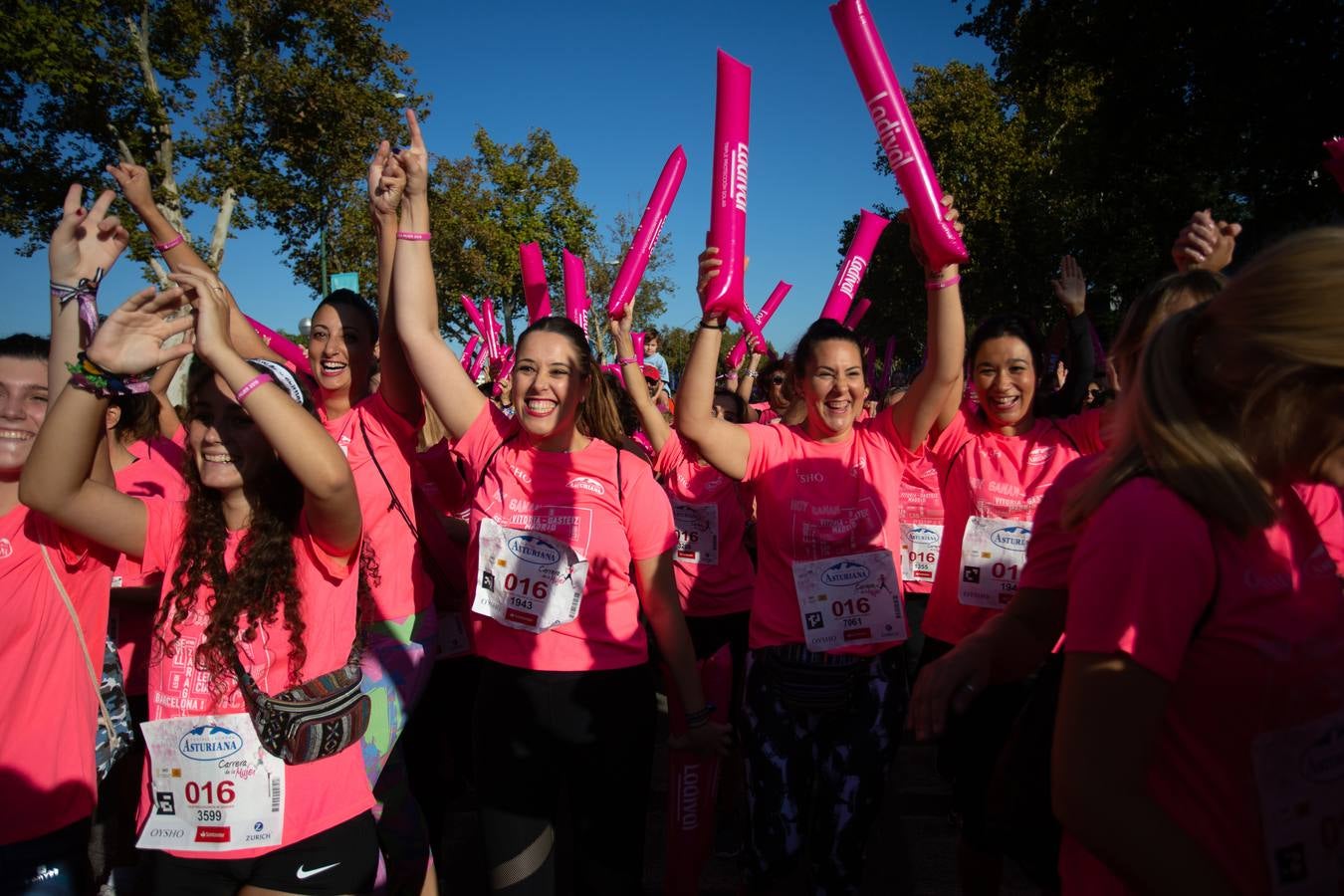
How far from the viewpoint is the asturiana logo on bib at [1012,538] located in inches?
119

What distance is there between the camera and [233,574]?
2084 mm

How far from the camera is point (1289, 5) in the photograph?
9523 millimetres

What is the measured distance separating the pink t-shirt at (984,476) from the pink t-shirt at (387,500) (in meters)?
1.97

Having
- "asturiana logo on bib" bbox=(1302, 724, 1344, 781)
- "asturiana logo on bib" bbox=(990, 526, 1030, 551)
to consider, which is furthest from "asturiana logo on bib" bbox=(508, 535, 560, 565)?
"asturiana logo on bib" bbox=(1302, 724, 1344, 781)

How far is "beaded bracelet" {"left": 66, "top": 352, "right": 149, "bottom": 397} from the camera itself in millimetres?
1920

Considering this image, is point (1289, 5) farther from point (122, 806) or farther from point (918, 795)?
point (122, 806)

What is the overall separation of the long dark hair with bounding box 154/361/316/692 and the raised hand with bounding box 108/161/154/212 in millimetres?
1338

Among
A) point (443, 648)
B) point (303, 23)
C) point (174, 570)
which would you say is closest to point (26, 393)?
point (174, 570)

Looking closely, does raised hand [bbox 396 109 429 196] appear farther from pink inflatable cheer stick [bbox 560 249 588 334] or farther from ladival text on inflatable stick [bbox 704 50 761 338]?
pink inflatable cheer stick [bbox 560 249 588 334]

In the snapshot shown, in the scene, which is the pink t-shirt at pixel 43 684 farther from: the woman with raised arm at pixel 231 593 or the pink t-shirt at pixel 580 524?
the pink t-shirt at pixel 580 524

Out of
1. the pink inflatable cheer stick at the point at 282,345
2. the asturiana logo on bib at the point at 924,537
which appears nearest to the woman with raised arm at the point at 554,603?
the pink inflatable cheer stick at the point at 282,345

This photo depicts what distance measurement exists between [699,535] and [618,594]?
4.95 feet

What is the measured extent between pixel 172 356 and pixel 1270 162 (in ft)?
42.1

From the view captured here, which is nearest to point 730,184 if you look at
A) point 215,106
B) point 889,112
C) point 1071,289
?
point 889,112
